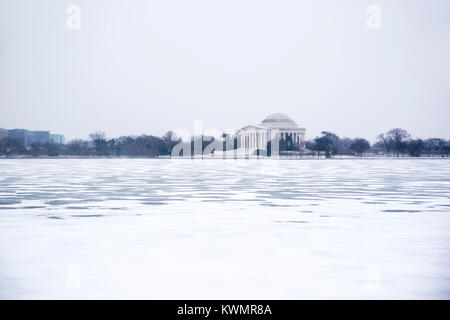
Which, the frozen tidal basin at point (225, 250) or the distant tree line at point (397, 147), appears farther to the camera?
the distant tree line at point (397, 147)

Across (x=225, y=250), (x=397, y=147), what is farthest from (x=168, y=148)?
(x=225, y=250)

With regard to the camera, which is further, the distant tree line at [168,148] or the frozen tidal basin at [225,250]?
the distant tree line at [168,148]

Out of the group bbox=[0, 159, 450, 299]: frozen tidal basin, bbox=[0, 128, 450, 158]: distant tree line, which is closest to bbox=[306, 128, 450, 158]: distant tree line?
bbox=[0, 128, 450, 158]: distant tree line

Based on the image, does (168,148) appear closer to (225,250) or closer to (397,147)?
(397,147)

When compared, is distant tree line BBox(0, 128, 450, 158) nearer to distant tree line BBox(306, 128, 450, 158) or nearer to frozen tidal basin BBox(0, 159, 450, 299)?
distant tree line BBox(306, 128, 450, 158)

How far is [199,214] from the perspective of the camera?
1831cm

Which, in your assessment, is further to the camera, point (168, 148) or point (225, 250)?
point (168, 148)

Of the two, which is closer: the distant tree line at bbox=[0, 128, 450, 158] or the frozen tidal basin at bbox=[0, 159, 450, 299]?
the frozen tidal basin at bbox=[0, 159, 450, 299]

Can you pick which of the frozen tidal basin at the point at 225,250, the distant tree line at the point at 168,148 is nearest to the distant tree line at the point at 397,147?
the distant tree line at the point at 168,148

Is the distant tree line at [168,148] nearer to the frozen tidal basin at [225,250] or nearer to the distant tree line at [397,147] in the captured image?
the distant tree line at [397,147]

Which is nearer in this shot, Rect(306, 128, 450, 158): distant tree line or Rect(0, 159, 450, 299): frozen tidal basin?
Rect(0, 159, 450, 299): frozen tidal basin

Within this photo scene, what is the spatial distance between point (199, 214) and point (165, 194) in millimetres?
8530
